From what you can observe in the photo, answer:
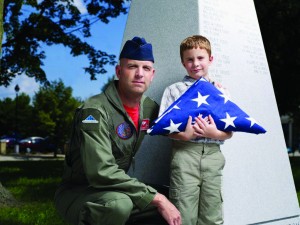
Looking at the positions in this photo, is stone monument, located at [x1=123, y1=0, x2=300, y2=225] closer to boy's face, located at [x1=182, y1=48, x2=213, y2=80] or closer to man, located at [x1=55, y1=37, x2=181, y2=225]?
boy's face, located at [x1=182, y1=48, x2=213, y2=80]

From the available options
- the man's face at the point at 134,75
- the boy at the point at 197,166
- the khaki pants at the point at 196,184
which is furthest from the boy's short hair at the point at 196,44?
the khaki pants at the point at 196,184

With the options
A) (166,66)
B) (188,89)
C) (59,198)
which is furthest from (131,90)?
(166,66)

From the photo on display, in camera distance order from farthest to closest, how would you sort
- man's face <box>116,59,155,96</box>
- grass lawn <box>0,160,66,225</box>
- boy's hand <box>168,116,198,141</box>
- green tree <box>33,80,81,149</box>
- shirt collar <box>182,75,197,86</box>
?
green tree <box>33,80,81,149</box> → grass lawn <box>0,160,66,225</box> → shirt collar <box>182,75,197,86</box> → boy's hand <box>168,116,198,141</box> → man's face <box>116,59,155,96</box>

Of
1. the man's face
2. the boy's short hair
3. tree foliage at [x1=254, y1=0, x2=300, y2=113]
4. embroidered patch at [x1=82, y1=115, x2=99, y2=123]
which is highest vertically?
tree foliage at [x1=254, y1=0, x2=300, y2=113]

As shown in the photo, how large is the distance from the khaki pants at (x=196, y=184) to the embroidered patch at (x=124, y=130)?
402mm

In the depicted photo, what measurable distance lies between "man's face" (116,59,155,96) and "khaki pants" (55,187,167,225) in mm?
703

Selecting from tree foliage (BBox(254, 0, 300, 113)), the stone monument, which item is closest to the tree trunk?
the stone monument

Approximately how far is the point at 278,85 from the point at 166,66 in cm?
1328

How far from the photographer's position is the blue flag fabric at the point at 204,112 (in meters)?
3.21

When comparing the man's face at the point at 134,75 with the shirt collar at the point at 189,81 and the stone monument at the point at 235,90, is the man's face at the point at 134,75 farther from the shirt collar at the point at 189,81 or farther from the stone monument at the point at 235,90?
the stone monument at the point at 235,90

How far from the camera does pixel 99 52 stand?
14125 mm

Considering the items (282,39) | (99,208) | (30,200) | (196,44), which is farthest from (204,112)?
(282,39)

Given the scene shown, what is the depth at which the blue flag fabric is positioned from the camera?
3.21m

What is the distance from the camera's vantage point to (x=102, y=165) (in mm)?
2904
